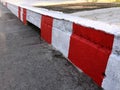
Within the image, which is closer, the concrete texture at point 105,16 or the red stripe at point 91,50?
the red stripe at point 91,50

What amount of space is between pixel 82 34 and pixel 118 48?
0.60m

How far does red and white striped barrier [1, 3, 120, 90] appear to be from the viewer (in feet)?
6.07

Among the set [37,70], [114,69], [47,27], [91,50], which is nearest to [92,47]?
[91,50]

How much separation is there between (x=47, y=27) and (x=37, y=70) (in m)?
1.16

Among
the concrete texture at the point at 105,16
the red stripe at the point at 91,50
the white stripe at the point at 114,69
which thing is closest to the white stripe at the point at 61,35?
the red stripe at the point at 91,50

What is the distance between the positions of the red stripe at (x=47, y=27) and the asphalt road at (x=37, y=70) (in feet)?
0.38

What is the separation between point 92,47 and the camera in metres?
2.12

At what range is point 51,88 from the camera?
6.77 feet

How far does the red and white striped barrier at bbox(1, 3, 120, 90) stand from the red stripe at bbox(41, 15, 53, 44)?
28 centimetres

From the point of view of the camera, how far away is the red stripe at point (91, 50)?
6.43 ft

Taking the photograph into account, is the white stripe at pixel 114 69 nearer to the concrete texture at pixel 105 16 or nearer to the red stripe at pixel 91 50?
the red stripe at pixel 91 50

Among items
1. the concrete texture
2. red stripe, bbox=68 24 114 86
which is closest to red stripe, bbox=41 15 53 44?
the concrete texture

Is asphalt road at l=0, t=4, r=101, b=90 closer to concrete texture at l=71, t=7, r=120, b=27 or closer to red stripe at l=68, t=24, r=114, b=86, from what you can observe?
red stripe at l=68, t=24, r=114, b=86

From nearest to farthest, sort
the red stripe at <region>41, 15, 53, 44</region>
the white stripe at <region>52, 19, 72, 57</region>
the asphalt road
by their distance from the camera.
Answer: the asphalt road < the white stripe at <region>52, 19, 72, 57</region> < the red stripe at <region>41, 15, 53, 44</region>
